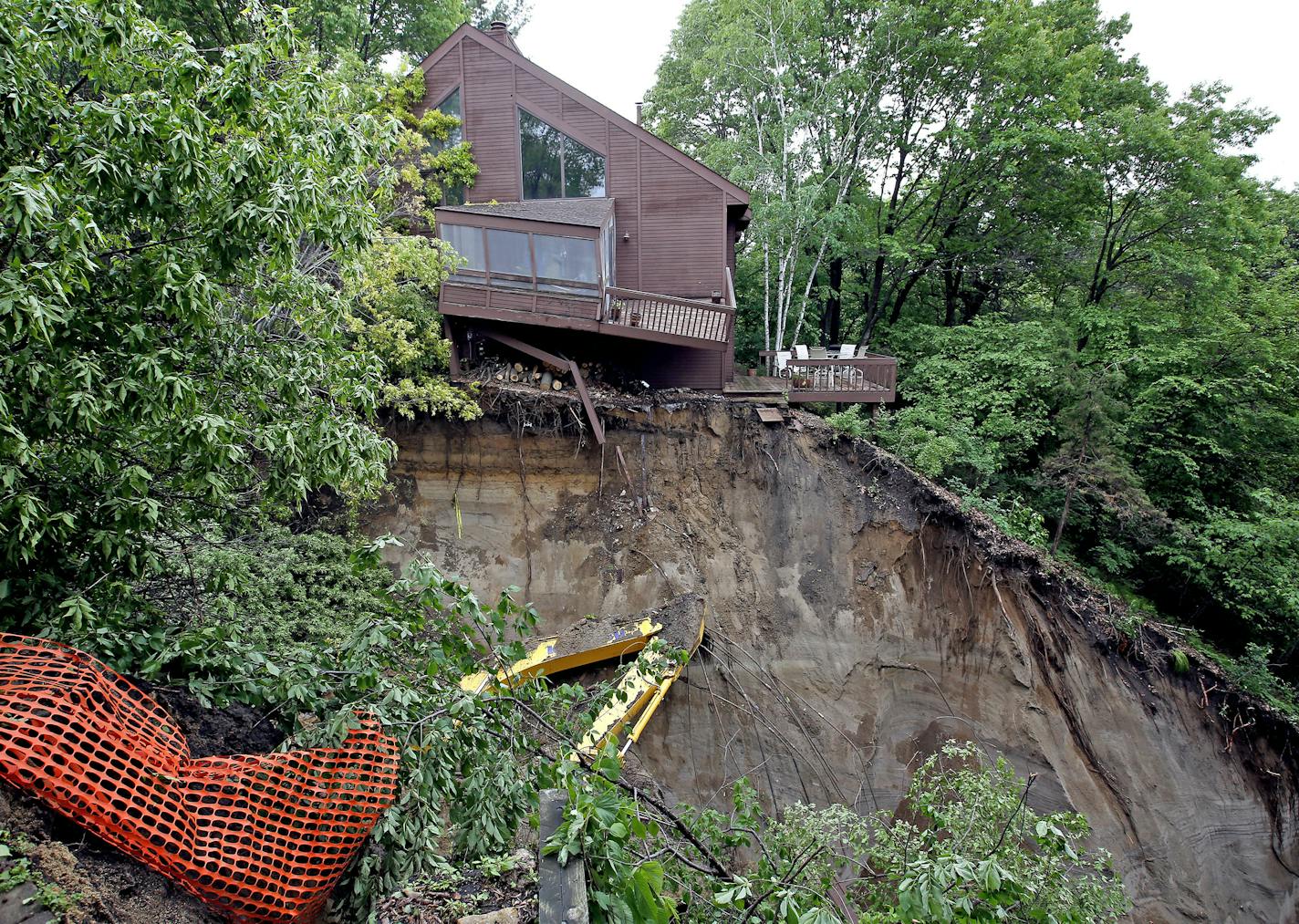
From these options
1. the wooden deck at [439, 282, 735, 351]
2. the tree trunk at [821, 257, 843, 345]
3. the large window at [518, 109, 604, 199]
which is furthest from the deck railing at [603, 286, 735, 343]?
the tree trunk at [821, 257, 843, 345]

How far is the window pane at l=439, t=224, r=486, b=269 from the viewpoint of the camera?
13.8 metres

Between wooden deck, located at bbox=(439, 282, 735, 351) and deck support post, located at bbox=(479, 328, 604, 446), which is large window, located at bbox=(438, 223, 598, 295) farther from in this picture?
deck support post, located at bbox=(479, 328, 604, 446)

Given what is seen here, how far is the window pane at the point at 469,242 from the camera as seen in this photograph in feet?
45.2

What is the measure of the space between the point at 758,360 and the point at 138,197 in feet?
51.0

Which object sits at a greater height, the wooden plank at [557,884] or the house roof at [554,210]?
the house roof at [554,210]

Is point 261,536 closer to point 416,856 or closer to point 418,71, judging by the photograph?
point 416,856

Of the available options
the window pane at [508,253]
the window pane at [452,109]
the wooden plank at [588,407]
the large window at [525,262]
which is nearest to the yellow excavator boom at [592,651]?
the wooden plank at [588,407]

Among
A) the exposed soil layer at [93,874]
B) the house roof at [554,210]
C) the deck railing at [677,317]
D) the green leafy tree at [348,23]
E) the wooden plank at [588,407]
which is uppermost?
the green leafy tree at [348,23]

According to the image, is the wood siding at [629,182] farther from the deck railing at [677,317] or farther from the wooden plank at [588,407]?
the wooden plank at [588,407]

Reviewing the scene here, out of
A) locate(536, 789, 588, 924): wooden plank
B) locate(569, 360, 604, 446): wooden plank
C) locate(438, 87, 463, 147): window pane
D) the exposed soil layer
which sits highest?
locate(438, 87, 463, 147): window pane

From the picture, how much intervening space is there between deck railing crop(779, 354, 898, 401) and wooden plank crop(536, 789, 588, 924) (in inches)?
500

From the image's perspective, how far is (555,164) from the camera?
53.6 feet

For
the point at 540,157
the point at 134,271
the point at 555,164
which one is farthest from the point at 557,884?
the point at 540,157

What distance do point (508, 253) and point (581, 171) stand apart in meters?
3.90
